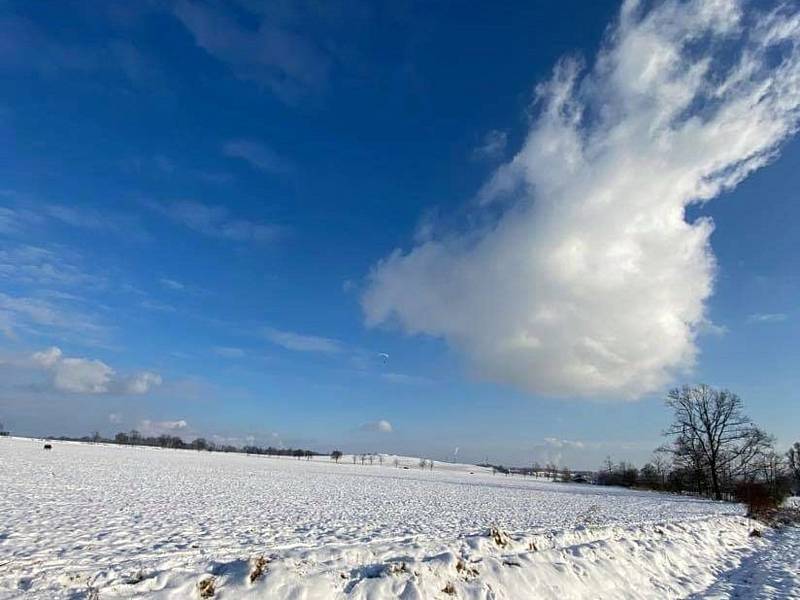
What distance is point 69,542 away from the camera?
1106 cm

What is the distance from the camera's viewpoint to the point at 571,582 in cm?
983

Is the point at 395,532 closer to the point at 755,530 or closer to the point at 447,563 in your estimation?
the point at 447,563

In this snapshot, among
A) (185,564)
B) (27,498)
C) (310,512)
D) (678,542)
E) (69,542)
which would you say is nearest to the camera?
(185,564)

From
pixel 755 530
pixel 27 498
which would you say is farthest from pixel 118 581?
pixel 755 530

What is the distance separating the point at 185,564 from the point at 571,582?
774 cm

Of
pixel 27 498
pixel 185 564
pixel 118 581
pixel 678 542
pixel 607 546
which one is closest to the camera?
pixel 118 581

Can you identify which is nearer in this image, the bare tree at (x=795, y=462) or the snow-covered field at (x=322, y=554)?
the snow-covered field at (x=322, y=554)

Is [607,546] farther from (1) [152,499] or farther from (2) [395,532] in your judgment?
(1) [152,499]

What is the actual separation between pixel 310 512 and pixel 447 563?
43.4 ft

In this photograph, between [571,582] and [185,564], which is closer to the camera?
[185,564]

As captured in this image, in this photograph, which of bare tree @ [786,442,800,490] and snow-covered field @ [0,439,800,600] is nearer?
snow-covered field @ [0,439,800,600]

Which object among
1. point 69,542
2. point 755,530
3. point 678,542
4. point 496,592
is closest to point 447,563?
point 496,592

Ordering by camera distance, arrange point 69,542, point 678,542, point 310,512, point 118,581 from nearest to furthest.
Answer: point 118,581
point 69,542
point 678,542
point 310,512

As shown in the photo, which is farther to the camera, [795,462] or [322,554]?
[795,462]
